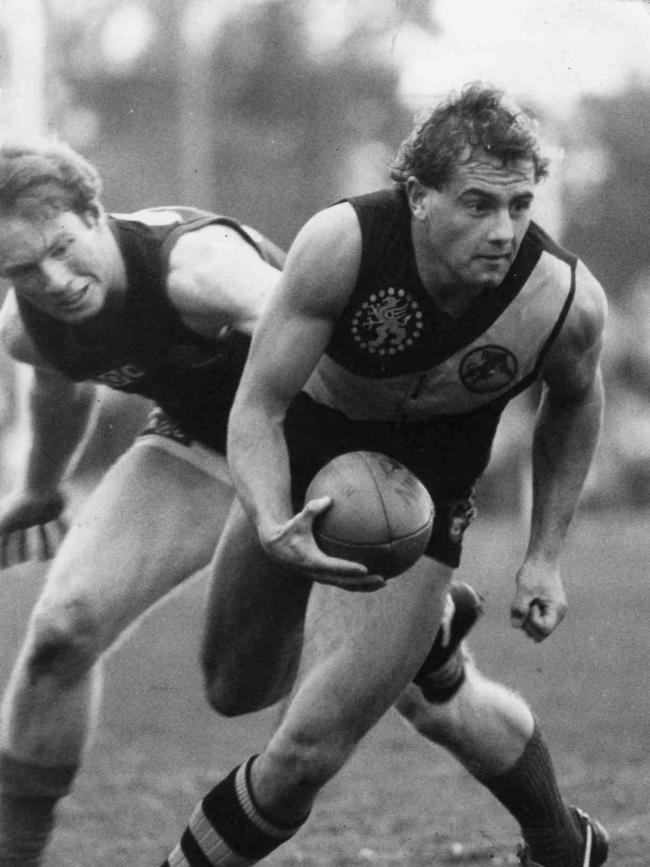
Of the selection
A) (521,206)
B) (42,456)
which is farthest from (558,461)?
(42,456)

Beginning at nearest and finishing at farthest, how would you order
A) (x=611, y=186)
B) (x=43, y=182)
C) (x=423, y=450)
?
(x=423, y=450), (x=43, y=182), (x=611, y=186)

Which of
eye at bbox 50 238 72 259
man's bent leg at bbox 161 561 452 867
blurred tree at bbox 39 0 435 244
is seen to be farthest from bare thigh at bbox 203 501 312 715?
blurred tree at bbox 39 0 435 244

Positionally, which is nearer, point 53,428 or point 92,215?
point 92,215

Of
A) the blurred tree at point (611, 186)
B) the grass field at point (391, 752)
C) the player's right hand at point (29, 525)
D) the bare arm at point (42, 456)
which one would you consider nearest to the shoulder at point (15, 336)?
the bare arm at point (42, 456)

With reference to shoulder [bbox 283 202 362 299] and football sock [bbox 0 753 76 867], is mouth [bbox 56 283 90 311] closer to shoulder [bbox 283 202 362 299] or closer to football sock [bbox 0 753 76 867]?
shoulder [bbox 283 202 362 299]

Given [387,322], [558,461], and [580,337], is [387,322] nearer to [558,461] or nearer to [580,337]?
[580,337]

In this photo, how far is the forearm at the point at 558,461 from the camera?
338cm

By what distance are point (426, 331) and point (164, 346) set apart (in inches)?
31.5

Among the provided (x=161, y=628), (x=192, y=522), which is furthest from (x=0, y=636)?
(x=192, y=522)

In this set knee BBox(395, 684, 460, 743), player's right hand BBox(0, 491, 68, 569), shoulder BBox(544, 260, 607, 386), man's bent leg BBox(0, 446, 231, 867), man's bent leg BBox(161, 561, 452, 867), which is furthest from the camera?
player's right hand BBox(0, 491, 68, 569)

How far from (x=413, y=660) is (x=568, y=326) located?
697 millimetres

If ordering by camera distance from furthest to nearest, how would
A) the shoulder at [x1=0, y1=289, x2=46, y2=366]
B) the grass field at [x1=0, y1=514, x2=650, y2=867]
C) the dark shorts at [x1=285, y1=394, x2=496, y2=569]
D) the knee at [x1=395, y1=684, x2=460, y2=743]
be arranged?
the grass field at [x1=0, y1=514, x2=650, y2=867] → the shoulder at [x1=0, y1=289, x2=46, y2=366] → the knee at [x1=395, y1=684, x2=460, y2=743] → the dark shorts at [x1=285, y1=394, x2=496, y2=569]

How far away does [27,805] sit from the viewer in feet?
11.8

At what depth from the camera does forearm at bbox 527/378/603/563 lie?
3377 millimetres
